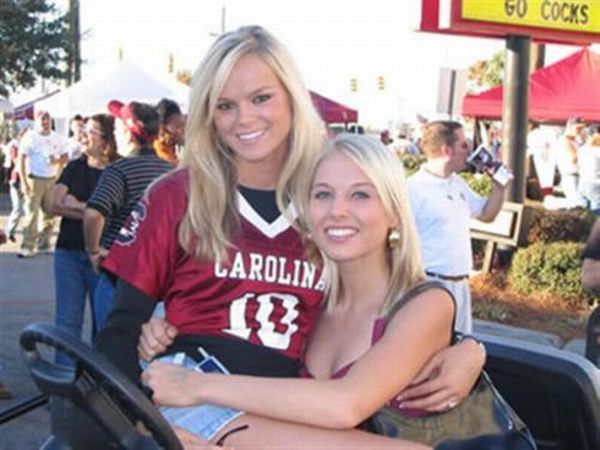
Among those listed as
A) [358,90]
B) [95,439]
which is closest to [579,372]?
[95,439]

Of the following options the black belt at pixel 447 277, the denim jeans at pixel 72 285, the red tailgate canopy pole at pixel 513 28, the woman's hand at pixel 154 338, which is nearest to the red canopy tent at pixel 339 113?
the red tailgate canopy pole at pixel 513 28

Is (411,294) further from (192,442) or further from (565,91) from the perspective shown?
(565,91)

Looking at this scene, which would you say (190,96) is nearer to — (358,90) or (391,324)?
(391,324)

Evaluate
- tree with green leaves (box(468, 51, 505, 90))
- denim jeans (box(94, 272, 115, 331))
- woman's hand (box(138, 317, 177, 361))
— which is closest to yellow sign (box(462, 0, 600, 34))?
denim jeans (box(94, 272, 115, 331))

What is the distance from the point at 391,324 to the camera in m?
2.12

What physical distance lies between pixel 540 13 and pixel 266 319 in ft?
34.1

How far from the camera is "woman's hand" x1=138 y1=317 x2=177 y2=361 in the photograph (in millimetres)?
2246

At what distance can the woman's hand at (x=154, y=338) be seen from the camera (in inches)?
88.4

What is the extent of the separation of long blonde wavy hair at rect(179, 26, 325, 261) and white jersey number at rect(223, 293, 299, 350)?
124 millimetres

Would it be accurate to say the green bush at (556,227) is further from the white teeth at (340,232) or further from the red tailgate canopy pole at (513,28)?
the white teeth at (340,232)

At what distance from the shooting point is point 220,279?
230 centimetres

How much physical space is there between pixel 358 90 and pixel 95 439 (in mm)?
47645

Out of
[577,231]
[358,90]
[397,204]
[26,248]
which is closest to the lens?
[397,204]

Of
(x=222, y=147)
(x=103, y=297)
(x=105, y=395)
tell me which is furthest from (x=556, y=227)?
(x=105, y=395)
